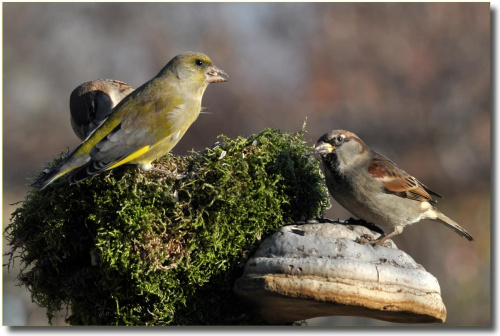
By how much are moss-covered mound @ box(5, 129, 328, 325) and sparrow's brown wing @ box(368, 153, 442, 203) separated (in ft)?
2.04

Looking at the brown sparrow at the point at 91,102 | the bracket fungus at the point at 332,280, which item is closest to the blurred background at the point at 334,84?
the brown sparrow at the point at 91,102

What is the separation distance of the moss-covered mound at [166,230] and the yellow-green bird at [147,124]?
10 centimetres

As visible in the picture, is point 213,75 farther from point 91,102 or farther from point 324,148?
point 91,102

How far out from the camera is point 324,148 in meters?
3.52

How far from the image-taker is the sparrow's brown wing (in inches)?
143

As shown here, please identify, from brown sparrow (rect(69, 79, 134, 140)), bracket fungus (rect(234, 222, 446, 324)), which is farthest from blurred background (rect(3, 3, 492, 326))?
bracket fungus (rect(234, 222, 446, 324))

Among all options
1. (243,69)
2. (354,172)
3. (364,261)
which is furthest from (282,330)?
(243,69)

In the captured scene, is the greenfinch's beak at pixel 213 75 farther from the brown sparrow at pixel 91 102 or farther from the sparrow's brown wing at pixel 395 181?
the sparrow's brown wing at pixel 395 181

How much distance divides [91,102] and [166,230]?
196 centimetres

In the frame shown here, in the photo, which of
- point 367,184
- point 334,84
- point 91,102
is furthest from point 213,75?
point 334,84

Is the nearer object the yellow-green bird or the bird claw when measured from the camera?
the bird claw

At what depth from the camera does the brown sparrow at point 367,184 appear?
11.4 ft

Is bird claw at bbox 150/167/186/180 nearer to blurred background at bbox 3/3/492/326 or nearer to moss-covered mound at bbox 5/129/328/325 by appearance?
moss-covered mound at bbox 5/129/328/325

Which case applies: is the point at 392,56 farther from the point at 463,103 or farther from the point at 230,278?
the point at 230,278
